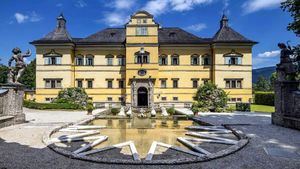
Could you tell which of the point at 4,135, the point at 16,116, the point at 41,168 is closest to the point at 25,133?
the point at 4,135

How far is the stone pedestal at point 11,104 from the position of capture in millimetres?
13145

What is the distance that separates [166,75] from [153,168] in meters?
30.4

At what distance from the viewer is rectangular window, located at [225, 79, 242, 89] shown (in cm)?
3506

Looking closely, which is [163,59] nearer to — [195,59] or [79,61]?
[195,59]

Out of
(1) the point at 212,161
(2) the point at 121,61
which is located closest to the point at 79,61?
(2) the point at 121,61

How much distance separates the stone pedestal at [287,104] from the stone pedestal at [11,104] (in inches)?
599

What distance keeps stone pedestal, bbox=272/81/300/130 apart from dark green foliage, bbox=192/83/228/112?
10.8 metres

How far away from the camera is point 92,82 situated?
36.0 metres

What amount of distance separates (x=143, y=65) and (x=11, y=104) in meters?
22.3

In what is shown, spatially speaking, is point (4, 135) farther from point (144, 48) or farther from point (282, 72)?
point (144, 48)

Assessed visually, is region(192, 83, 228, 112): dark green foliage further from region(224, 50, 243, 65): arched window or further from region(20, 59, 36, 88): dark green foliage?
region(20, 59, 36, 88): dark green foliage

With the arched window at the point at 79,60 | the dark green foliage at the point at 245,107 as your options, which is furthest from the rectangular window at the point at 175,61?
the arched window at the point at 79,60

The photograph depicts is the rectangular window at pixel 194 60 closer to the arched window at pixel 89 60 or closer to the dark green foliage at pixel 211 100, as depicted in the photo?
the dark green foliage at pixel 211 100

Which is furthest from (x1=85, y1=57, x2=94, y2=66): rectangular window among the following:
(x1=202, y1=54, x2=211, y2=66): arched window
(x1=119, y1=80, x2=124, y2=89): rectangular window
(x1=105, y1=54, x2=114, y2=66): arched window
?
(x1=202, y1=54, x2=211, y2=66): arched window
